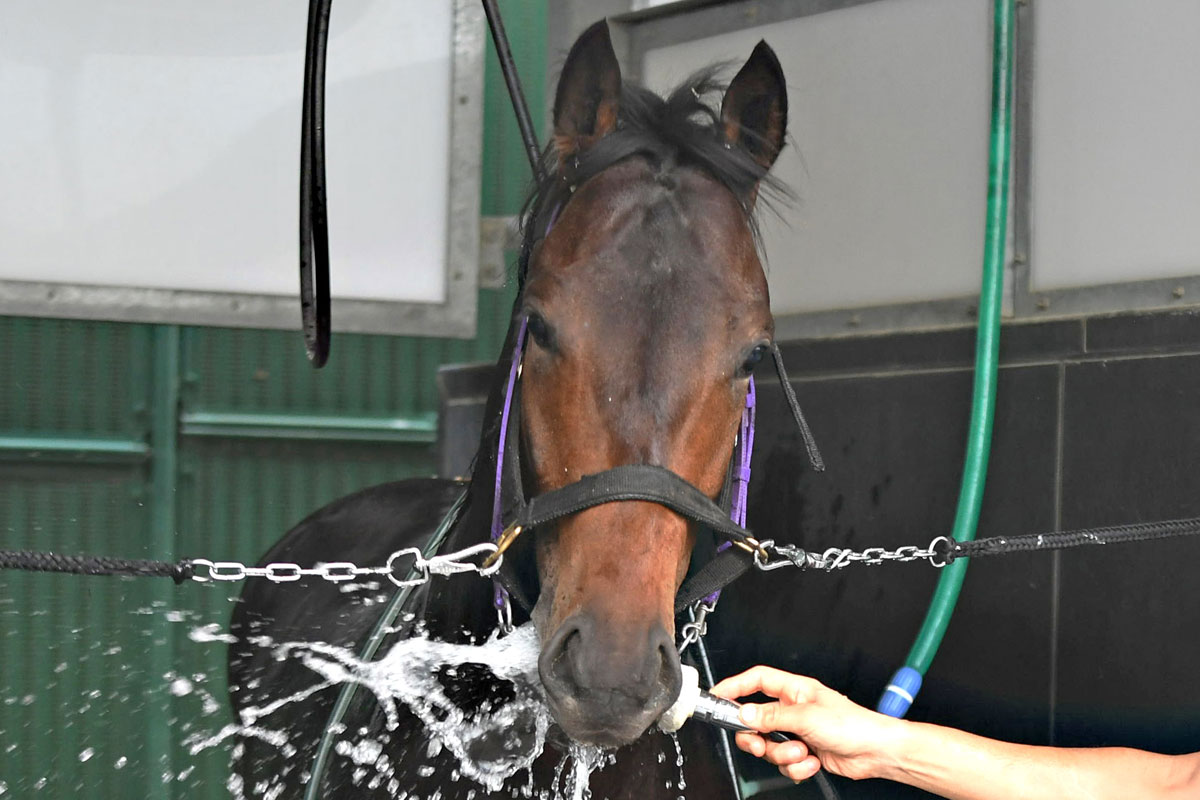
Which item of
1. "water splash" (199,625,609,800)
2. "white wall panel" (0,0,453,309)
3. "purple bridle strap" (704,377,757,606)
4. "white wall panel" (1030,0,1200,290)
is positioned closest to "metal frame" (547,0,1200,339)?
"white wall panel" (1030,0,1200,290)

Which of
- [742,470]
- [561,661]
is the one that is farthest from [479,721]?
[742,470]

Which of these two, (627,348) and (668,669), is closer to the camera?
(668,669)

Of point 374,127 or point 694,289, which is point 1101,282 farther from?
point 374,127

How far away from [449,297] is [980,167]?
150 cm

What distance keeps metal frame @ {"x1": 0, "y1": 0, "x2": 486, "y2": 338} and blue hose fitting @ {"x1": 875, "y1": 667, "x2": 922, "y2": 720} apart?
1.64 metres

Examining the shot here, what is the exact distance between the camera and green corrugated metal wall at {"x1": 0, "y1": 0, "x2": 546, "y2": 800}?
11.4 feet

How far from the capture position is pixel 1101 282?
2.44 metres

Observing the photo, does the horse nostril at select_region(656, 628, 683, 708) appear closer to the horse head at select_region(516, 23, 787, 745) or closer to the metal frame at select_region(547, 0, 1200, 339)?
the horse head at select_region(516, 23, 787, 745)

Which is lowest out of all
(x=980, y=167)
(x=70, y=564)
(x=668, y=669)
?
(x=668, y=669)

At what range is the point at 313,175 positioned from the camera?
1995mm

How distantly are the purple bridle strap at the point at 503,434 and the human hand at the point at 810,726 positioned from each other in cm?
35

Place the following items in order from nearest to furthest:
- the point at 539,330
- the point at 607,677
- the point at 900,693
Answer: the point at 607,677, the point at 539,330, the point at 900,693

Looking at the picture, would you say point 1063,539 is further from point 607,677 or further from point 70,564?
point 70,564

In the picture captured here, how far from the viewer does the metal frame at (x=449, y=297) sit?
3359mm
